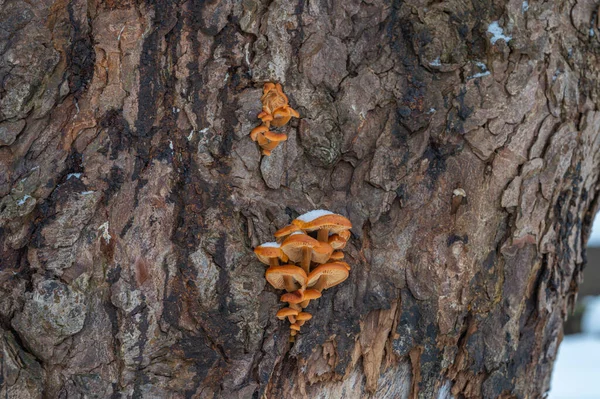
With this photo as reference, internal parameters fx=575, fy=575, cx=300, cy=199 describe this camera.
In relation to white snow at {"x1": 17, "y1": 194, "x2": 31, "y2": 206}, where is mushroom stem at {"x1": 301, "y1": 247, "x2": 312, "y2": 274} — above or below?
below

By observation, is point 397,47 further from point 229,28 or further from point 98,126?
point 98,126

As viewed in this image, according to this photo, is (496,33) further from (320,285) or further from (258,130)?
(320,285)

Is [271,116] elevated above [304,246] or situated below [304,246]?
above

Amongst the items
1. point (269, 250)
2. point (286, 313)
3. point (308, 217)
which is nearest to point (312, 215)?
point (308, 217)

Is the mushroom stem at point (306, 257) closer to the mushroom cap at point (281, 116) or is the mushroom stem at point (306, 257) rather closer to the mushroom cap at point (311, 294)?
the mushroom cap at point (311, 294)

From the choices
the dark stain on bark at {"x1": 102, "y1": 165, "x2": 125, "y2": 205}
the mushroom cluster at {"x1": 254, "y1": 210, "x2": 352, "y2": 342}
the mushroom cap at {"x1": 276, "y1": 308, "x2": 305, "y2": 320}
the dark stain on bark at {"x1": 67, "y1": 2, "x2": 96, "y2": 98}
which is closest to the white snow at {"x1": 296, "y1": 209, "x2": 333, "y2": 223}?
the mushroom cluster at {"x1": 254, "y1": 210, "x2": 352, "y2": 342}

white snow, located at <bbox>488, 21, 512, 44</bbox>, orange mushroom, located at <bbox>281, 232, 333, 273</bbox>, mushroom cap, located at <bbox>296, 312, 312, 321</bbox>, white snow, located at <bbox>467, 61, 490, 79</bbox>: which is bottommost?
mushroom cap, located at <bbox>296, 312, 312, 321</bbox>

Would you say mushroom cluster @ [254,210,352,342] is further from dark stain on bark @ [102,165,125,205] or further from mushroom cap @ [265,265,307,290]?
dark stain on bark @ [102,165,125,205]

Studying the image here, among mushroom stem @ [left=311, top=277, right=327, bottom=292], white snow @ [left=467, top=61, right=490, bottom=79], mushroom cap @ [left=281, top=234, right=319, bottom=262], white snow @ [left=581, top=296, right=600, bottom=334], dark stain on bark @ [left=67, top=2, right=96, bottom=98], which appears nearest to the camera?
mushroom cap @ [left=281, top=234, right=319, bottom=262]
